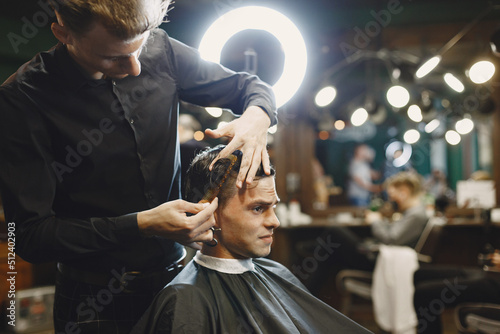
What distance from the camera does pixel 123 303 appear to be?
1338mm

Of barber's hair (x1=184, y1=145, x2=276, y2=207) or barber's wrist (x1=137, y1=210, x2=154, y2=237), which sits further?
barber's hair (x1=184, y1=145, x2=276, y2=207)

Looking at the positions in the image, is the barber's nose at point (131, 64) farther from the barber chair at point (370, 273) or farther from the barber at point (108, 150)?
the barber chair at point (370, 273)

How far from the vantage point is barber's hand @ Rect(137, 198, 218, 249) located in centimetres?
106

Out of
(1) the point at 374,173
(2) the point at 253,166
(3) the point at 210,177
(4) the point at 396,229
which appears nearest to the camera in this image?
(2) the point at 253,166

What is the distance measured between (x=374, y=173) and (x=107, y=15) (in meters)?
7.24

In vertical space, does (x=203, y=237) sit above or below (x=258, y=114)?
below

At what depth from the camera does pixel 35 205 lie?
114cm

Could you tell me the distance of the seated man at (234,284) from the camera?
128 centimetres

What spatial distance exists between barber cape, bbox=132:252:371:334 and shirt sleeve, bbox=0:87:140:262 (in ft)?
0.97

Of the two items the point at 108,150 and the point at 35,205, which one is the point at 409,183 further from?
the point at 35,205

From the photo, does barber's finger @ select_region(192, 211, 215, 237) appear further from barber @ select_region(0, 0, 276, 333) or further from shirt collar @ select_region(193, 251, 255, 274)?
shirt collar @ select_region(193, 251, 255, 274)

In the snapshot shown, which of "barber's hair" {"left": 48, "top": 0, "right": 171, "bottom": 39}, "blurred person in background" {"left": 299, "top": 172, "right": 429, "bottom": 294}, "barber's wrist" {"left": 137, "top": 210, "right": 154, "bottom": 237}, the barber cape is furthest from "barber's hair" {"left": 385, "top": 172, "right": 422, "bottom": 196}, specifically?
"barber's hair" {"left": 48, "top": 0, "right": 171, "bottom": 39}

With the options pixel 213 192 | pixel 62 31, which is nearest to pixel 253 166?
pixel 213 192

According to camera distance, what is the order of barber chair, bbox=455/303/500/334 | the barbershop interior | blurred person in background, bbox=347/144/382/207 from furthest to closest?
blurred person in background, bbox=347/144/382/207 < the barbershop interior < barber chair, bbox=455/303/500/334
